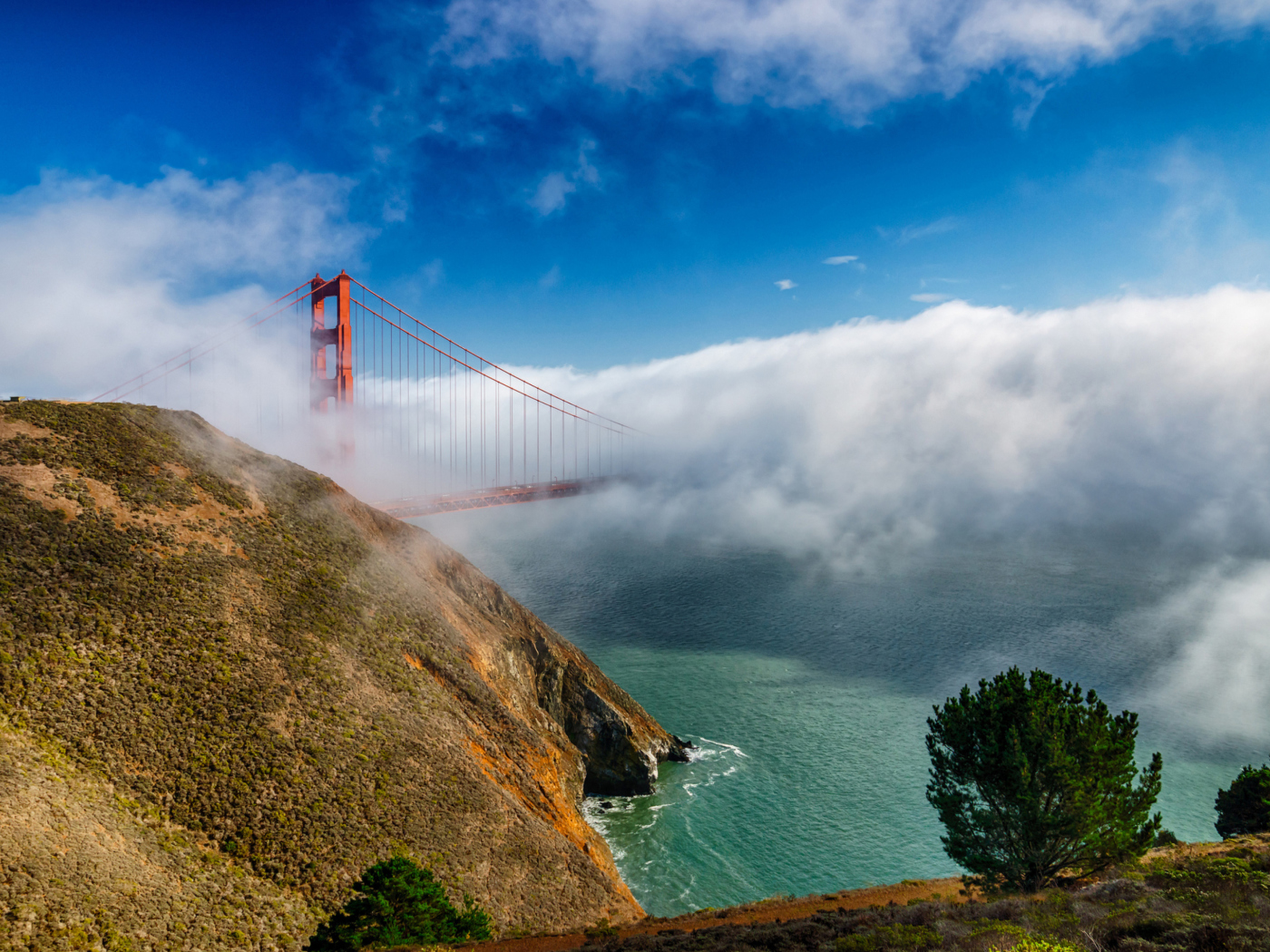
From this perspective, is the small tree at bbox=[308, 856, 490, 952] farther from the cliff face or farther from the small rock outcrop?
the small rock outcrop

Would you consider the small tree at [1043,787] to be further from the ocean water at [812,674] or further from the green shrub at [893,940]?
the ocean water at [812,674]

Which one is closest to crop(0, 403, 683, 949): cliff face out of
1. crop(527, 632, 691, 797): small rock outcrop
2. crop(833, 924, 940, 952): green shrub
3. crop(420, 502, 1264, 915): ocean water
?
crop(527, 632, 691, 797): small rock outcrop

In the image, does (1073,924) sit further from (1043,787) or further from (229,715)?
(229,715)

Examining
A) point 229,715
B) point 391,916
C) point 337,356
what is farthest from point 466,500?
point 391,916

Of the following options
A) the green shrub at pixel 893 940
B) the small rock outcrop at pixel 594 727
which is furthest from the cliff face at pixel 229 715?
the green shrub at pixel 893 940

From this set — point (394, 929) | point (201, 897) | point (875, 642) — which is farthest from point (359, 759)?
point (875, 642)
